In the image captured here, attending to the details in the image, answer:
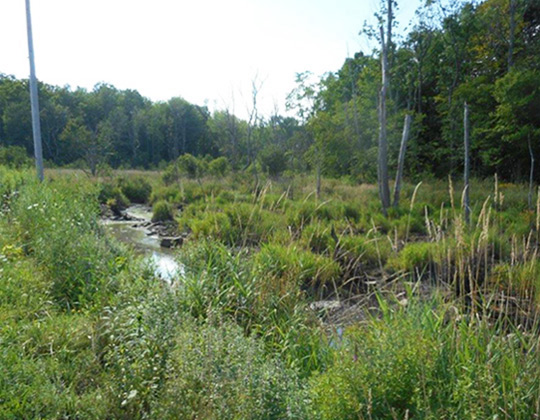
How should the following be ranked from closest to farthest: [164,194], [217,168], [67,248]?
1. [67,248]
2. [164,194]
3. [217,168]

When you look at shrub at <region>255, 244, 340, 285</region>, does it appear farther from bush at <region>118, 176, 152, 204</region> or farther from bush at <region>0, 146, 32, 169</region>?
bush at <region>0, 146, 32, 169</region>

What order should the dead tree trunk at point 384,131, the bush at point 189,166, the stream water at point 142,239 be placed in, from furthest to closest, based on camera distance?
the bush at point 189,166 → the dead tree trunk at point 384,131 → the stream water at point 142,239

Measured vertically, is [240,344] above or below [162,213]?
above

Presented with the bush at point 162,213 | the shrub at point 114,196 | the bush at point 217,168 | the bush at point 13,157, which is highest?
the bush at point 13,157

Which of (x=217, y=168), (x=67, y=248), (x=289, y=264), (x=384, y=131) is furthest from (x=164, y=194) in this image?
(x=289, y=264)

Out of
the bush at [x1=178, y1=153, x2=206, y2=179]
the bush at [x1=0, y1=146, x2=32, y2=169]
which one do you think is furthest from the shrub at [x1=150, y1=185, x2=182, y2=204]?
the bush at [x1=0, y1=146, x2=32, y2=169]

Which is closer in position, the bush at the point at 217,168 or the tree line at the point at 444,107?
the tree line at the point at 444,107

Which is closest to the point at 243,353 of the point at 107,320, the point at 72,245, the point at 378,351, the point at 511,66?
the point at 378,351

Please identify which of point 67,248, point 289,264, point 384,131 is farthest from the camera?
point 384,131

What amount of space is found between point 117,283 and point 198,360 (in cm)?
252

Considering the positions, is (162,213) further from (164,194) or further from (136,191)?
(136,191)

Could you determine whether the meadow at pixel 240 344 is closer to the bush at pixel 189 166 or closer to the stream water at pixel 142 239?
the stream water at pixel 142 239

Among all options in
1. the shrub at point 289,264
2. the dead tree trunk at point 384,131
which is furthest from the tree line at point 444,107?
the shrub at point 289,264

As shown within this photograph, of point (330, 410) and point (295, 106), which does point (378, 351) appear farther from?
point (295, 106)
